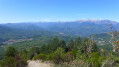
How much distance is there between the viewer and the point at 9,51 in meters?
9.38

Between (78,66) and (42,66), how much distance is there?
662cm

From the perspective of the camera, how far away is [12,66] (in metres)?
7.38

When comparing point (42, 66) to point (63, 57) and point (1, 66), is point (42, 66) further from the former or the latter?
point (1, 66)

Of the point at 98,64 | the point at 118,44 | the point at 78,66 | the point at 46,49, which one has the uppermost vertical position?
the point at 118,44

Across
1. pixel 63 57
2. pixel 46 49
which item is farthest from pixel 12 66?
pixel 46 49

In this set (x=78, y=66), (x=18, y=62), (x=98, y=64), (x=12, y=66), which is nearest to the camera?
(x=78, y=66)

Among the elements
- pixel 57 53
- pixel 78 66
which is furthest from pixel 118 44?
pixel 57 53

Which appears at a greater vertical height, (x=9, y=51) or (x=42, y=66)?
(x=9, y=51)

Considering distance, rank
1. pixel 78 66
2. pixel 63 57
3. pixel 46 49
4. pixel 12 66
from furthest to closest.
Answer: pixel 46 49
pixel 63 57
pixel 12 66
pixel 78 66

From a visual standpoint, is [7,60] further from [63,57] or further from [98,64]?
[98,64]

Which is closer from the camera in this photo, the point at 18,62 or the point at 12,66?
the point at 12,66

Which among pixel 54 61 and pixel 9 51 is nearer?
pixel 9 51

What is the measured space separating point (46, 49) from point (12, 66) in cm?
2137

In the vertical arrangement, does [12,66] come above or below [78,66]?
below
